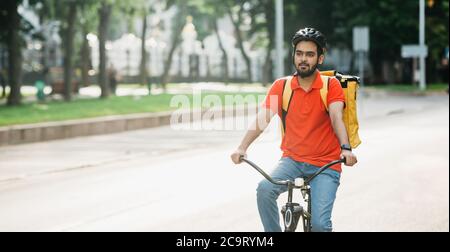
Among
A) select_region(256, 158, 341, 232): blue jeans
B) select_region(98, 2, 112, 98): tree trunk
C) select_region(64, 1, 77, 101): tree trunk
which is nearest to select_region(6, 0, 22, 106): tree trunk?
select_region(64, 1, 77, 101): tree trunk

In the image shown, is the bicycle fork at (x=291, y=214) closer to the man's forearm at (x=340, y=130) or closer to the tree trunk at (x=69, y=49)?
the man's forearm at (x=340, y=130)

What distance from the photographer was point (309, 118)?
3951 mm

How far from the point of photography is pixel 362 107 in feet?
103

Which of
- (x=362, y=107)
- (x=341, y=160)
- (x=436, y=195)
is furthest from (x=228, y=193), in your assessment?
(x=362, y=107)

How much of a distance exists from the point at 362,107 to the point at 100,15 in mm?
10672

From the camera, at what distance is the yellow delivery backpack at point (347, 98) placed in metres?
3.76

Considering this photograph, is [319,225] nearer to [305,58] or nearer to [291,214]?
[291,214]

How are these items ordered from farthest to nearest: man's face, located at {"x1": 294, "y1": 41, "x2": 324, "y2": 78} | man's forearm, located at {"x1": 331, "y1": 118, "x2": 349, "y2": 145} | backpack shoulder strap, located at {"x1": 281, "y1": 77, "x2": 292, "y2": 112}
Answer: backpack shoulder strap, located at {"x1": 281, "y1": 77, "x2": 292, "y2": 112} < man's forearm, located at {"x1": 331, "y1": 118, "x2": 349, "y2": 145} < man's face, located at {"x1": 294, "y1": 41, "x2": 324, "y2": 78}

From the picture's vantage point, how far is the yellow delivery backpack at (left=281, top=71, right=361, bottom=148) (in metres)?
3.76

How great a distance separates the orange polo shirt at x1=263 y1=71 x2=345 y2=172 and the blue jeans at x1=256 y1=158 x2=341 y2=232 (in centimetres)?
19

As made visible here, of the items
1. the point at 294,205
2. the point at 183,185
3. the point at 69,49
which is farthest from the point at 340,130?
the point at 69,49

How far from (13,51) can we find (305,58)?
80.9ft

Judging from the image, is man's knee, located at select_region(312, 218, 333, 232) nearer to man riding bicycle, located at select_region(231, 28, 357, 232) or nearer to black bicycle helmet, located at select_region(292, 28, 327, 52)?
man riding bicycle, located at select_region(231, 28, 357, 232)
